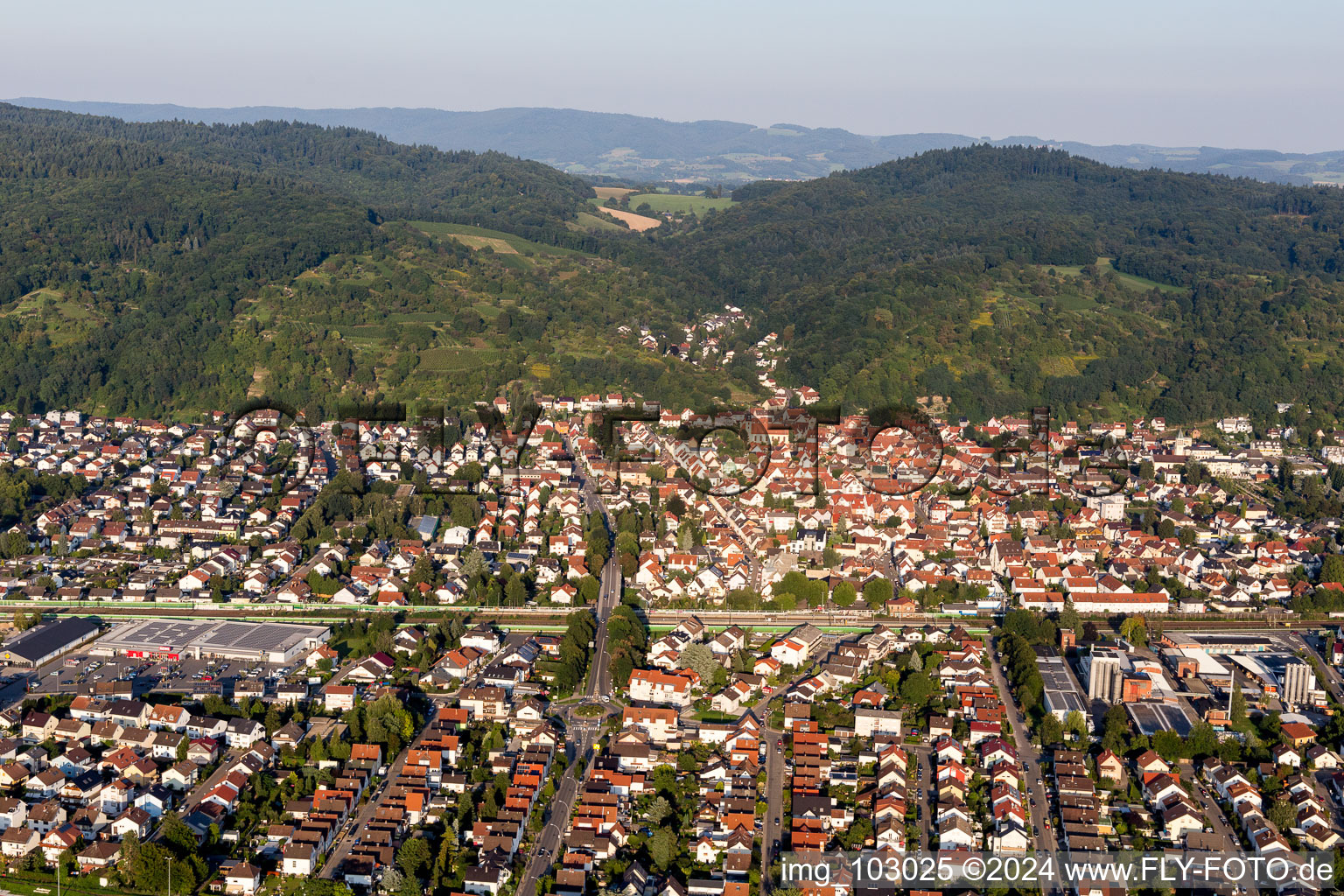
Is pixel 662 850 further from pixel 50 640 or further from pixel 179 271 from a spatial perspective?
pixel 179 271

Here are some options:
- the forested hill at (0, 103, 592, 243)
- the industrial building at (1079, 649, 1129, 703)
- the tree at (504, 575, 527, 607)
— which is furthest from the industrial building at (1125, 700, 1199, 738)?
the forested hill at (0, 103, 592, 243)

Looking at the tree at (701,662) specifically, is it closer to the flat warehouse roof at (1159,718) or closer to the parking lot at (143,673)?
the parking lot at (143,673)

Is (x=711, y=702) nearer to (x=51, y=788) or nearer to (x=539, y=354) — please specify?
(x=51, y=788)

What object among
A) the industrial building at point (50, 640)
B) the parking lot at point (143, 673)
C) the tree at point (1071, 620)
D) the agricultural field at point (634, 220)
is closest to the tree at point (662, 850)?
the parking lot at point (143, 673)

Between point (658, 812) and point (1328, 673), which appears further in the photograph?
point (1328, 673)

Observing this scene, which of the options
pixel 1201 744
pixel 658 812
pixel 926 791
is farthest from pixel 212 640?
pixel 1201 744

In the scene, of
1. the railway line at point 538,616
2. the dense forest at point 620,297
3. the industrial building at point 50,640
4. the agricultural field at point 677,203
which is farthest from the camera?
the agricultural field at point 677,203

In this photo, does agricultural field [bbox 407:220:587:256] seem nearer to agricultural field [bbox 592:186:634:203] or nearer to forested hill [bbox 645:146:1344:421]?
forested hill [bbox 645:146:1344:421]

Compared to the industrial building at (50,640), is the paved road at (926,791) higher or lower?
higher

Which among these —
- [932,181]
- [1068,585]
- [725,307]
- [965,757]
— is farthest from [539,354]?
[932,181]
